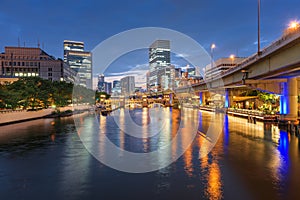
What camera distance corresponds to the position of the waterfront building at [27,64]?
5207 inches

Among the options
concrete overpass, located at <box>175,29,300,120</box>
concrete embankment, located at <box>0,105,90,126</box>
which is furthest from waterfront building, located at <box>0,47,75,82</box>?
concrete overpass, located at <box>175,29,300,120</box>

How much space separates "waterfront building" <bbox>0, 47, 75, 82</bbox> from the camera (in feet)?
434

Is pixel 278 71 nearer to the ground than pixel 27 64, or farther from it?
nearer to the ground

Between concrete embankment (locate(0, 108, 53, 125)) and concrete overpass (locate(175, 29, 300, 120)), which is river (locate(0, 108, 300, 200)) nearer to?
concrete overpass (locate(175, 29, 300, 120))

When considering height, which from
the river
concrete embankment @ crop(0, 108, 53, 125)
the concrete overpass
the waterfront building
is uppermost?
the waterfront building

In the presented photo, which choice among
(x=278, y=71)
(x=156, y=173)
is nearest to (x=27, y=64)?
(x=278, y=71)

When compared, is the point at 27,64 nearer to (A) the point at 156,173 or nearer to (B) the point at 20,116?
(B) the point at 20,116

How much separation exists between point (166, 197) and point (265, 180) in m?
4.93

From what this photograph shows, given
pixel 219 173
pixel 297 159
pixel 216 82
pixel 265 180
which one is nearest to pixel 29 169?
pixel 219 173

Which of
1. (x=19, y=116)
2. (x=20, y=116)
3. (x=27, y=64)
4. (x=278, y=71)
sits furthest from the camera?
(x=27, y=64)

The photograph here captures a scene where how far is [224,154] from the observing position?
16.9 metres

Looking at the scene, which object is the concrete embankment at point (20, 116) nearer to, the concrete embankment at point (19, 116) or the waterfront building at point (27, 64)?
the concrete embankment at point (19, 116)

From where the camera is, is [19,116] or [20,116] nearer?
[19,116]

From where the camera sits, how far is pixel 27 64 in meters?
135
